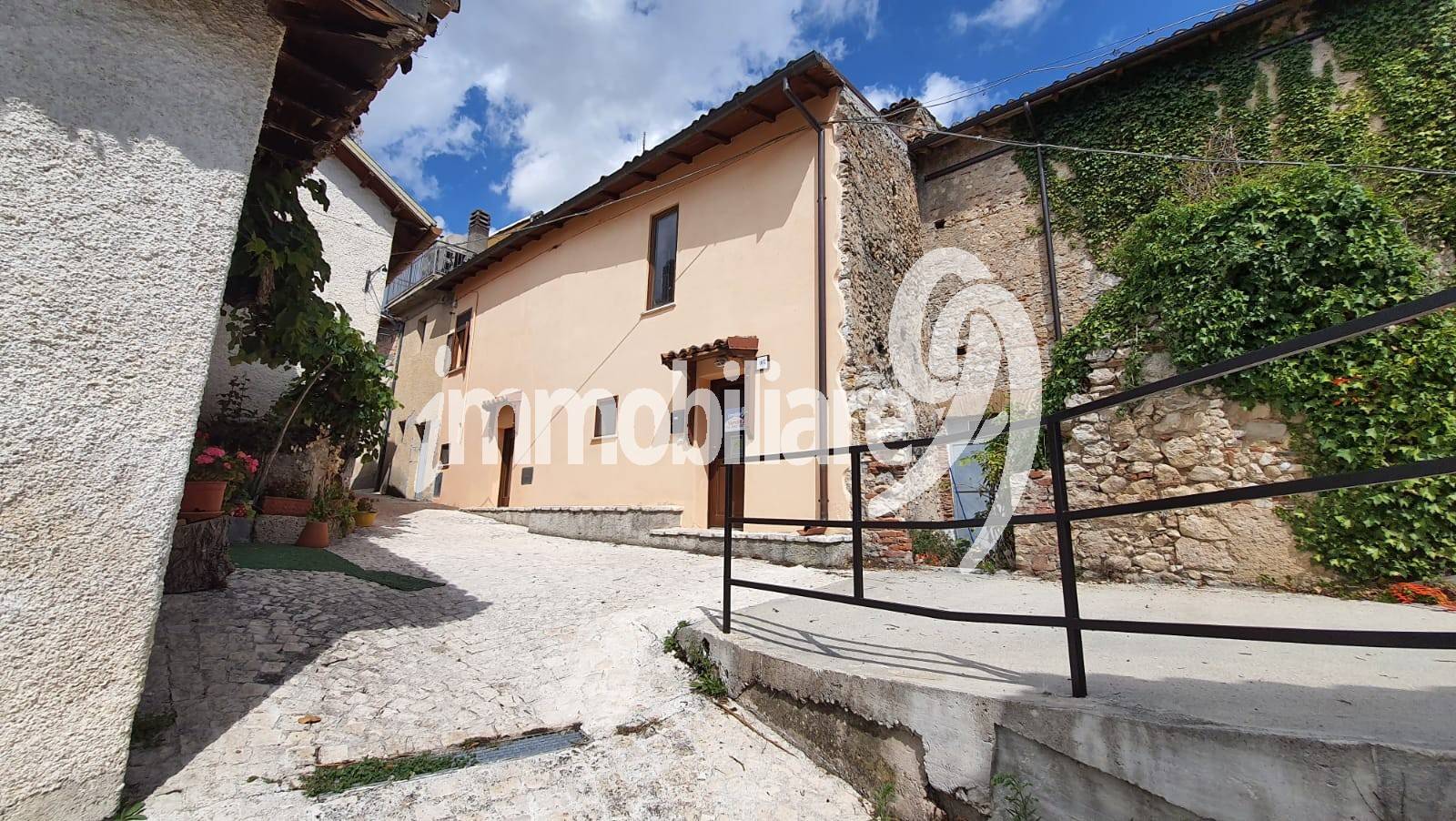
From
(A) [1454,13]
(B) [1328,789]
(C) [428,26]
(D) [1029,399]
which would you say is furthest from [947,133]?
(B) [1328,789]

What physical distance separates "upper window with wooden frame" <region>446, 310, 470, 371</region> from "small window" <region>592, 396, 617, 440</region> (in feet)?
18.3

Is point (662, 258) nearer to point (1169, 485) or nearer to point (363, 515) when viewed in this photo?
point (363, 515)

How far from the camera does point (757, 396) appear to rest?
824 centimetres

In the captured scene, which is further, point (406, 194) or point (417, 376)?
point (417, 376)

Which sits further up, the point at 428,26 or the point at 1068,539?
the point at 428,26

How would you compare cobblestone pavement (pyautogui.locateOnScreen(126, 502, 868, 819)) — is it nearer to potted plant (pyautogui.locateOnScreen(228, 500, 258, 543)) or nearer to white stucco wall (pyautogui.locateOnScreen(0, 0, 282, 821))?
white stucco wall (pyautogui.locateOnScreen(0, 0, 282, 821))

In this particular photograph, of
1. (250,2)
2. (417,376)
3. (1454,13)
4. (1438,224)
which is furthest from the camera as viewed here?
(417,376)

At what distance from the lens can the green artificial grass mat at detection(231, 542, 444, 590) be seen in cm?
474

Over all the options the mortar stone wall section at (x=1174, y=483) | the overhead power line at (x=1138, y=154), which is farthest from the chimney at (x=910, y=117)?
the mortar stone wall section at (x=1174, y=483)

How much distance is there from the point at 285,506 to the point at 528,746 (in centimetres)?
537

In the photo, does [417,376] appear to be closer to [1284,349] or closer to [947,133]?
[947,133]

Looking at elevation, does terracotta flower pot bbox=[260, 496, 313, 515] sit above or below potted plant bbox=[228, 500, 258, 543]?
above

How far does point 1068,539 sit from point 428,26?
3.24 m

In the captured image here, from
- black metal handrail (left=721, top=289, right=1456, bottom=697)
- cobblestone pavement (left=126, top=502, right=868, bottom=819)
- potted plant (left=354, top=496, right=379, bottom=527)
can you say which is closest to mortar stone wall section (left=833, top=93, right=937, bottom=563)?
cobblestone pavement (left=126, top=502, right=868, bottom=819)
